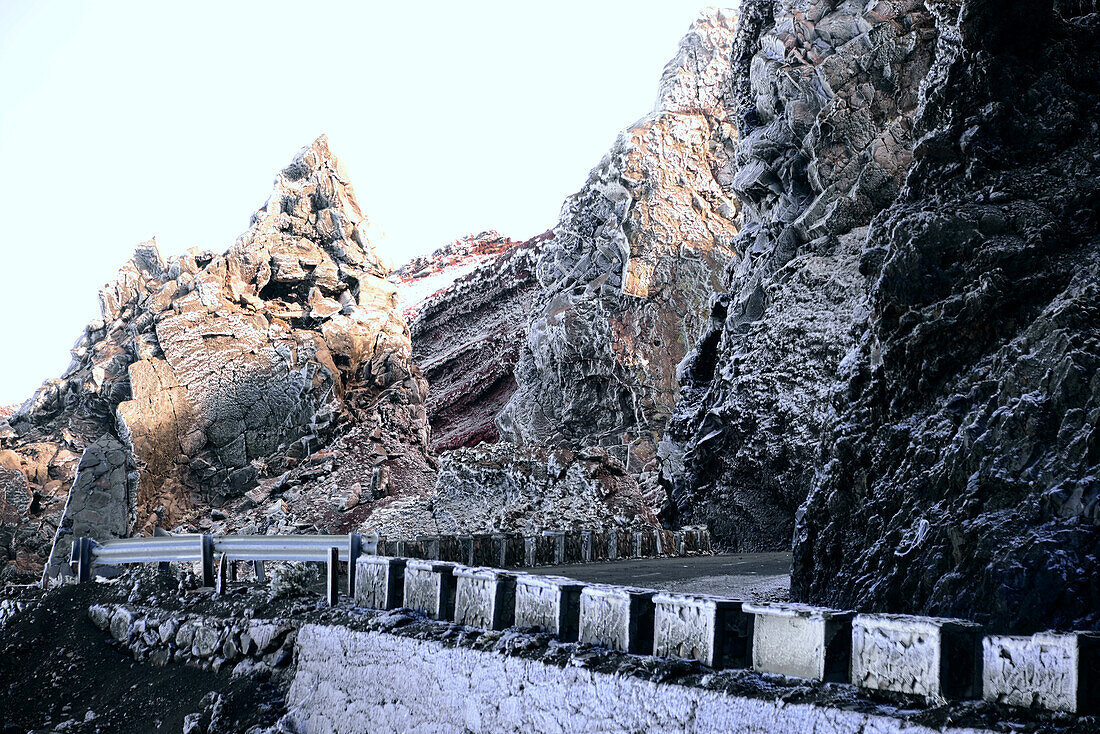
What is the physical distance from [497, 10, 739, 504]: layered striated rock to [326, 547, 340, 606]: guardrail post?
115ft

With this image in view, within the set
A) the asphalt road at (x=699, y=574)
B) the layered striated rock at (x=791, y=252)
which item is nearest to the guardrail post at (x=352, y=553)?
the asphalt road at (x=699, y=574)

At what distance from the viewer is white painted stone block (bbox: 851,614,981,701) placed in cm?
402

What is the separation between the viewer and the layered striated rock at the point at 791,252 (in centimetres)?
1839

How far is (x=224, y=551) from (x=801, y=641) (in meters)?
6.99

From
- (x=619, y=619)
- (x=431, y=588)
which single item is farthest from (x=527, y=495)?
(x=619, y=619)

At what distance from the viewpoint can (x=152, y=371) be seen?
32906 mm

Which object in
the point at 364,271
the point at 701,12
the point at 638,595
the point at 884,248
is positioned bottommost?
the point at 638,595

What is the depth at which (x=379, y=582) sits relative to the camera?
8.06 metres

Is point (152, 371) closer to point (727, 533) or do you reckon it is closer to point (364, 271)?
point (364, 271)

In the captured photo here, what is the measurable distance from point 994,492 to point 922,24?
1662 centimetres

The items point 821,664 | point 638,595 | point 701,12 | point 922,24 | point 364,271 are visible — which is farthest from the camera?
point 701,12

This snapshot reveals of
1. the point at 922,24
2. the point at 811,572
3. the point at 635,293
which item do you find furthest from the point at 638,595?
the point at 635,293

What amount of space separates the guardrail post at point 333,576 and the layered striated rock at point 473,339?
5016cm

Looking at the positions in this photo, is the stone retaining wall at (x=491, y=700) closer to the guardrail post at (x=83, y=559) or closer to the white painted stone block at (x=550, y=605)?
the white painted stone block at (x=550, y=605)
